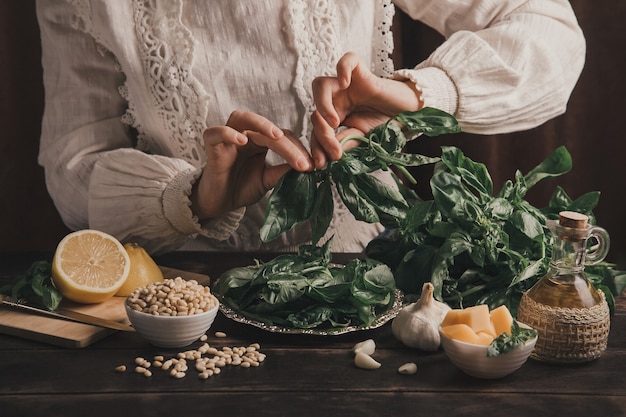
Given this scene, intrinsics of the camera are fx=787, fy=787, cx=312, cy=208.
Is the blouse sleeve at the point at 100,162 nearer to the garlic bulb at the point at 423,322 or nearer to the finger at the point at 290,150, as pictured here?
the finger at the point at 290,150

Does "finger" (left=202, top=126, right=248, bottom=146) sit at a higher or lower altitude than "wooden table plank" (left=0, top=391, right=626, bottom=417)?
higher

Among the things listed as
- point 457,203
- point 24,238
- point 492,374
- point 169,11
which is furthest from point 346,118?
point 24,238

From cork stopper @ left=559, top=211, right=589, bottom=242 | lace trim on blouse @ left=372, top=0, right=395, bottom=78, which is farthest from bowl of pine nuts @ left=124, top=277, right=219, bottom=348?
lace trim on blouse @ left=372, top=0, right=395, bottom=78

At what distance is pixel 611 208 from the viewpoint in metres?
1.85

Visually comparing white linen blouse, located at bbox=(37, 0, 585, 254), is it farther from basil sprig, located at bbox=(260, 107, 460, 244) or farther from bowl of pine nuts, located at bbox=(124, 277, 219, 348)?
bowl of pine nuts, located at bbox=(124, 277, 219, 348)

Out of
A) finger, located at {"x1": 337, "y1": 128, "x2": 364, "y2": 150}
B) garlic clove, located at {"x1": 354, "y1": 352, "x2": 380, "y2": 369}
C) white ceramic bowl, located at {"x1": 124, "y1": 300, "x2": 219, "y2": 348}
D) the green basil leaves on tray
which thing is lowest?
white ceramic bowl, located at {"x1": 124, "y1": 300, "x2": 219, "y2": 348}

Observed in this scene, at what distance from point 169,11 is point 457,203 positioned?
0.62 meters

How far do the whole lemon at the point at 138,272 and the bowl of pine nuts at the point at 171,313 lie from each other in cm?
17

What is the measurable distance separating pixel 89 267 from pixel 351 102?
449mm

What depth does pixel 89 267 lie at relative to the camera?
1.11 m

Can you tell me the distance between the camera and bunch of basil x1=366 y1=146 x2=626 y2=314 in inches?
39.8

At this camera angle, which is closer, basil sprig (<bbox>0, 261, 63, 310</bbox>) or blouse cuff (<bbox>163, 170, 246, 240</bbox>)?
basil sprig (<bbox>0, 261, 63, 310</bbox>)

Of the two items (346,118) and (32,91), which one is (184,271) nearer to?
(346,118)

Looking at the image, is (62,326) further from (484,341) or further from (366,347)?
(484,341)
